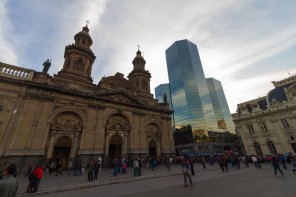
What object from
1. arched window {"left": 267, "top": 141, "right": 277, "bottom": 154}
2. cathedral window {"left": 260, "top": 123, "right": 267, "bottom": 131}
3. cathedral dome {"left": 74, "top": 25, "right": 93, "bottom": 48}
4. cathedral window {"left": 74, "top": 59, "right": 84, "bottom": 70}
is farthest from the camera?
cathedral window {"left": 260, "top": 123, "right": 267, "bottom": 131}

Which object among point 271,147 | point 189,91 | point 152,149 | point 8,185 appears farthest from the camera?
point 189,91

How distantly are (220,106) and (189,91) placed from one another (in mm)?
23778

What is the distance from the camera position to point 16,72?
62.2 ft

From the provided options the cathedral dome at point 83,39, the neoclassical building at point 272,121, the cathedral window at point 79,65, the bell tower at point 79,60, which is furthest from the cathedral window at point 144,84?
the neoclassical building at point 272,121

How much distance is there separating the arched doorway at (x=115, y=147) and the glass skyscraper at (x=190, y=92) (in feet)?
135

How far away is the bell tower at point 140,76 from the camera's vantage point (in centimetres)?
3710

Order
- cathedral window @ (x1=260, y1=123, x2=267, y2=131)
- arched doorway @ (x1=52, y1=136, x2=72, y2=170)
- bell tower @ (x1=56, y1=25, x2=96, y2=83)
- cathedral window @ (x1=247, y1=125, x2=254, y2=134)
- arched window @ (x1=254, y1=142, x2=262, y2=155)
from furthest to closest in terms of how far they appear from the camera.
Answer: cathedral window @ (x1=247, y1=125, x2=254, y2=134), cathedral window @ (x1=260, y1=123, x2=267, y2=131), arched window @ (x1=254, y1=142, x2=262, y2=155), bell tower @ (x1=56, y1=25, x2=96, y2=83), arched doorway @ (x1=52, y1=136, x2=72, y2=170)

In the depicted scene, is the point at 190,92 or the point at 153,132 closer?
the point at 153,132

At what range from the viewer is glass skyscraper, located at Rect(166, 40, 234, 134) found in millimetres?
60844

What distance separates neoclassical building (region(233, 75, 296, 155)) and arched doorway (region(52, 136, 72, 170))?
138ft

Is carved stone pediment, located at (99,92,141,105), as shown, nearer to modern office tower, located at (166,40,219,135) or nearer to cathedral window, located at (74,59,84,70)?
cathedral window, located at (74,59,84,70)

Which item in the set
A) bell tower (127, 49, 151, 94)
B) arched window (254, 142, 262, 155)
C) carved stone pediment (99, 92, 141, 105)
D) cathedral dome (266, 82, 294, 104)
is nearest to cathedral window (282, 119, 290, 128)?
cathedral dome (266, 82, 294, 104)

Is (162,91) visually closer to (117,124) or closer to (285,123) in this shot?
(285,123)

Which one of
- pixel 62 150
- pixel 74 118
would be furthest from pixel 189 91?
pixel 62 150
